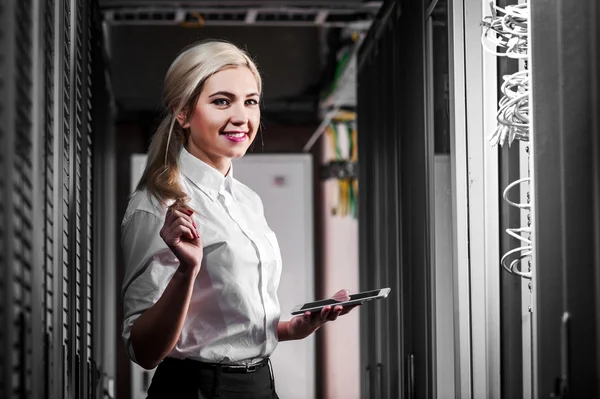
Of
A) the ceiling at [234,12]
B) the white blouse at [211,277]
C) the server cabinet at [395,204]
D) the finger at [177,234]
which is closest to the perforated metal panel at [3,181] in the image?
the finger at [177,234]

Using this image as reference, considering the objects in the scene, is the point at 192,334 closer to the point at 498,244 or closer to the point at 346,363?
the point at 498,244

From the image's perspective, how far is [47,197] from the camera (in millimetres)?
1580

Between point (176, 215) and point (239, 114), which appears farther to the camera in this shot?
point (239, 114)

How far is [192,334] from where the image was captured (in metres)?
1.90

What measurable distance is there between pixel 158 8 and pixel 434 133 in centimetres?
111

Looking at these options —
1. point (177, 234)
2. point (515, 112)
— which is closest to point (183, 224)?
point (177, 234)

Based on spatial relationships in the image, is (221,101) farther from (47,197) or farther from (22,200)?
(22,200)

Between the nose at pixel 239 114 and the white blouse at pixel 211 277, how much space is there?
0.45 feet

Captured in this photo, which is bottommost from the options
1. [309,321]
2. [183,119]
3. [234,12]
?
[309,321]

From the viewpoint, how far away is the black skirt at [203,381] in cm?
189

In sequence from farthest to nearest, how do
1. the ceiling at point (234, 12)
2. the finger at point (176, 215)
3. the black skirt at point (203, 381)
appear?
1. the ceiling at point (234, 12)
2. the black skirt at point (203, 381)
3. the finger at point (176, 215)

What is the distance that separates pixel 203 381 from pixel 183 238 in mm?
366

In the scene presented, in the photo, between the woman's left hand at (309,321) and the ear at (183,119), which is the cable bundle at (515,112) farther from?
the ear at (183,119)

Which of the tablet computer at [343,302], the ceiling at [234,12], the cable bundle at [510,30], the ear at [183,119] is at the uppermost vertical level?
the ceiling at [234,12]
